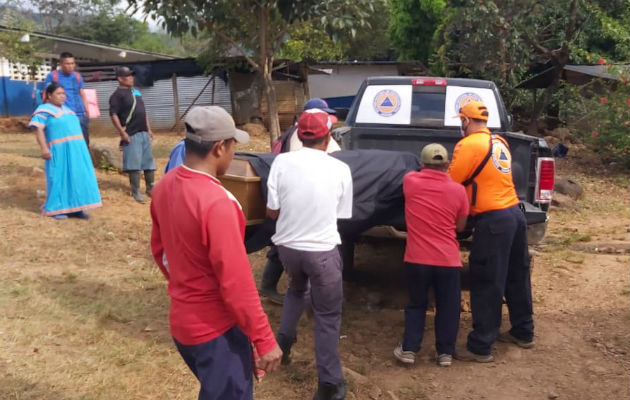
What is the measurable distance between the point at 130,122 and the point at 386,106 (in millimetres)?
3606

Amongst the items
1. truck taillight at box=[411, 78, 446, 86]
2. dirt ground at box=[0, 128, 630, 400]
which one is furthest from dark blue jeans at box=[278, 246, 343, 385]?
truck taillight at box=[411, 78, 446, 86]

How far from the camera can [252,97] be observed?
19766mm

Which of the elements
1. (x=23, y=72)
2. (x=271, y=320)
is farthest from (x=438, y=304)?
(x=23, y=72)

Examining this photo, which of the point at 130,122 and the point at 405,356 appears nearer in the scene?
A: the point at 405,356

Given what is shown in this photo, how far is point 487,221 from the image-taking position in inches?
174

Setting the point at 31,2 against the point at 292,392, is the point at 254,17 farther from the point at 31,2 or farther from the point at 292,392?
the point at 31,2

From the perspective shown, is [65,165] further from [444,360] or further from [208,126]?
[208,126]

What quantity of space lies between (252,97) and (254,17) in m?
9.71

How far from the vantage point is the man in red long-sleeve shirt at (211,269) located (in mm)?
2412

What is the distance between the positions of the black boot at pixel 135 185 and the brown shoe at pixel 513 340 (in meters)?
5.48

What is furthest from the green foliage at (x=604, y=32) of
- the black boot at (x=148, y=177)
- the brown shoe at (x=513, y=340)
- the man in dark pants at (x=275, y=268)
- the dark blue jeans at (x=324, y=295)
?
the dark blue jeans at (x=324, y=295)

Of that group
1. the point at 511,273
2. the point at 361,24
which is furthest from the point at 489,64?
the point at 511,273

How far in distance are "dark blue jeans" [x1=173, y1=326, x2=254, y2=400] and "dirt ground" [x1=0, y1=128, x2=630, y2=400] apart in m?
1.45

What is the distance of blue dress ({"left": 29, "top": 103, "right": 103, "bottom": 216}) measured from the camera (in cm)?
732
